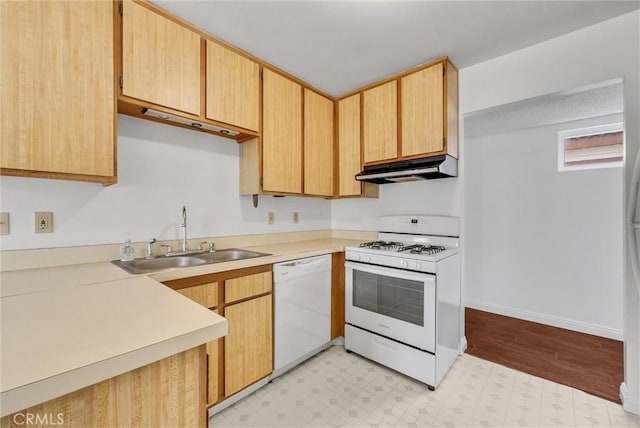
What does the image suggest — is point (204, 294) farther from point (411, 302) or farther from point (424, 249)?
point (424, 249)

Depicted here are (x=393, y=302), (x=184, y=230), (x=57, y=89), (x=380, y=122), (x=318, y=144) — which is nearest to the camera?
(x=57, y=89)

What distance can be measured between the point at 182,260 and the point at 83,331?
4.12 ft

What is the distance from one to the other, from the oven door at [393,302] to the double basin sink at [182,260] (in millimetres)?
862

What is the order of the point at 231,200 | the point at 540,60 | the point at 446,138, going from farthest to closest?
the point at 231,200, the point at 446,138, the point at 540,60

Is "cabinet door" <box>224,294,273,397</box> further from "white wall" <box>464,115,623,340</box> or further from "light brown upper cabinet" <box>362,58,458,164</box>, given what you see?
"white wall" <box>464,115,623,340</box>

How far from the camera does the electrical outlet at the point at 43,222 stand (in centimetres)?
146

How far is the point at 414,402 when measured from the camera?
1774 mm

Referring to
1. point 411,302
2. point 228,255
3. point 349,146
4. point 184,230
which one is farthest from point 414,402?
point 349,146

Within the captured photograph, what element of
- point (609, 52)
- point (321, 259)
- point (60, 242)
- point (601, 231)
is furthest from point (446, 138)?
point (60, 242)

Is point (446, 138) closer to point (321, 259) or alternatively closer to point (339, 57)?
point (339, 57)

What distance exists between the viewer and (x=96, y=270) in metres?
1.43

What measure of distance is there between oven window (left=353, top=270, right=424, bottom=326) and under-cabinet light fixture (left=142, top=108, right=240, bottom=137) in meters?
1.53

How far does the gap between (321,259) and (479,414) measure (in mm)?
1415

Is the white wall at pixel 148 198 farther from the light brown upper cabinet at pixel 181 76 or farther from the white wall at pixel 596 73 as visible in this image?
the white wall at pixel 596 73
